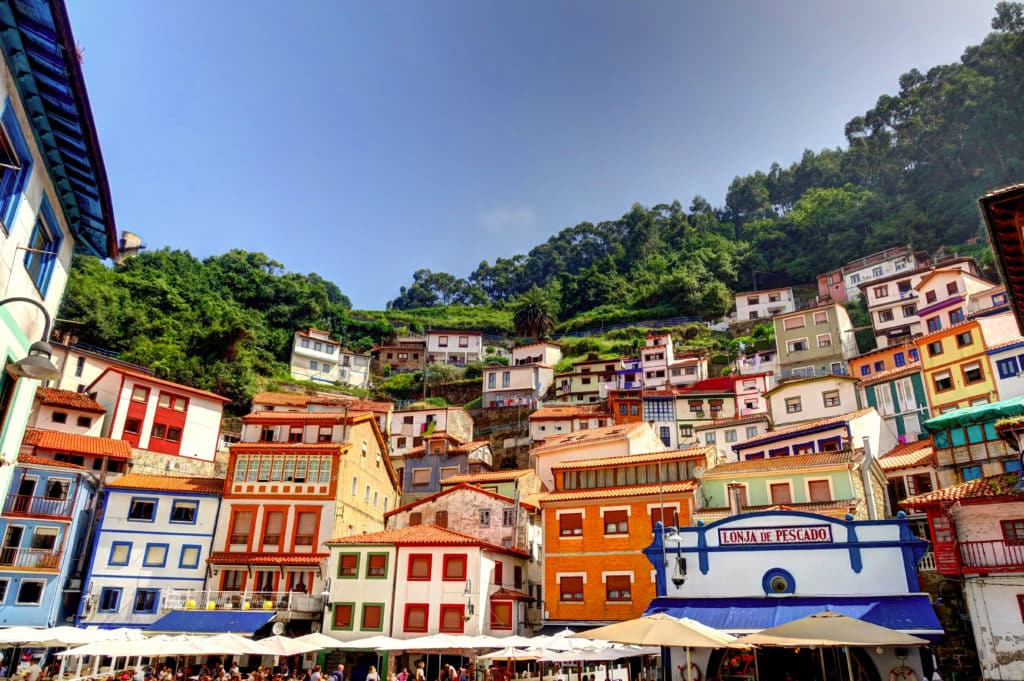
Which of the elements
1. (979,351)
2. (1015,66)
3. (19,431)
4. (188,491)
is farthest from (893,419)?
(1015,66)

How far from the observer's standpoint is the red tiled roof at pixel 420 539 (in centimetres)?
Answer: 3553

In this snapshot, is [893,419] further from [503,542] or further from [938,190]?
[938,190]

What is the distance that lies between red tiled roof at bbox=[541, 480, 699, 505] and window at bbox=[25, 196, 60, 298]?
28.1 m

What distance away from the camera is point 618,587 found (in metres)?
34.5

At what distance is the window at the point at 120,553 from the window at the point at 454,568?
18.1 m

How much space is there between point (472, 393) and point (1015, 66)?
89474 mm

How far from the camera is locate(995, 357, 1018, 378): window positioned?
41.3 meters

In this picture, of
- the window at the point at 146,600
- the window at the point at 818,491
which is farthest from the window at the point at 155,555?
the window at the point at 818,491

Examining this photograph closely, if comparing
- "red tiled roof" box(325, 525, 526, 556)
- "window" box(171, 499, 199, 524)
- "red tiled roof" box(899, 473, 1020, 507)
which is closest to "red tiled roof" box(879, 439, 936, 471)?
"red tiled roof" box(899, 473, 1020, 507)

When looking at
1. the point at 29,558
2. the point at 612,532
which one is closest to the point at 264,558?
the point at 29,558

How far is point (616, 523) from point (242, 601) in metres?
19.8

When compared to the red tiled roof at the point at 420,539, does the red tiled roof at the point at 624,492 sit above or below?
above

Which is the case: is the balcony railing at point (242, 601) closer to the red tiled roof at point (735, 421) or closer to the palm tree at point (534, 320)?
the red tiled roof at point (735, 421)

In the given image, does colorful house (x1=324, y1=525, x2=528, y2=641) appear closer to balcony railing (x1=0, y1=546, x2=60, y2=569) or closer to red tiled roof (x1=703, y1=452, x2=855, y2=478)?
red tiled roof (x1=703, y1=452, x2=855, y2=478)
